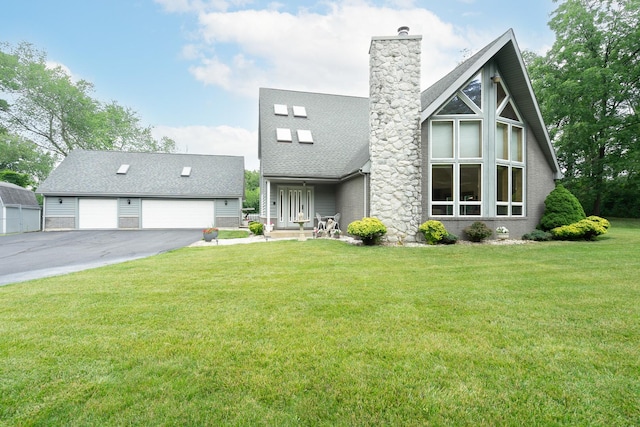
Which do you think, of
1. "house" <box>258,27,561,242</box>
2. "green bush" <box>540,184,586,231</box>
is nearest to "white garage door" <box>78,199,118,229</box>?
"house" <box>258,27,561,242</box>

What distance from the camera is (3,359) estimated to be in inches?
95.3

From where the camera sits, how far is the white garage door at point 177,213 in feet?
61.5

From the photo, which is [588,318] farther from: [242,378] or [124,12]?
[124,12]

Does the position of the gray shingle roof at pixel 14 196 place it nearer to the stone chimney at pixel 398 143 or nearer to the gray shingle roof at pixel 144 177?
the gray shingle roof at pixel 144 177

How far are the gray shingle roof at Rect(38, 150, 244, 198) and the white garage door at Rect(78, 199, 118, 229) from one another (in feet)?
2.02

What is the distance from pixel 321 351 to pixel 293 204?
38.7 ft

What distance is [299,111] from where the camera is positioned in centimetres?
1612

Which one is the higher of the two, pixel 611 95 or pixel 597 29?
pixel 597 29

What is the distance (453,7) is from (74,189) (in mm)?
22768

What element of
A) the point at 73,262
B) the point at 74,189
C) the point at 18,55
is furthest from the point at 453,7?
the point at 18,55

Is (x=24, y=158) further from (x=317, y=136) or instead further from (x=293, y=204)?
(x=317, y=136)

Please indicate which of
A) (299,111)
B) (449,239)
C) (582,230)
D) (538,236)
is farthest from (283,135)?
(582,230)

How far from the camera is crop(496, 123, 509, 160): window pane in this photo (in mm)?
10218

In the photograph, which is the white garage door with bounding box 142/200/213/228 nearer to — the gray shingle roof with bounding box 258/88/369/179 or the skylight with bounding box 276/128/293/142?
the gray shingle roof with bounding box 258/88/369/179
